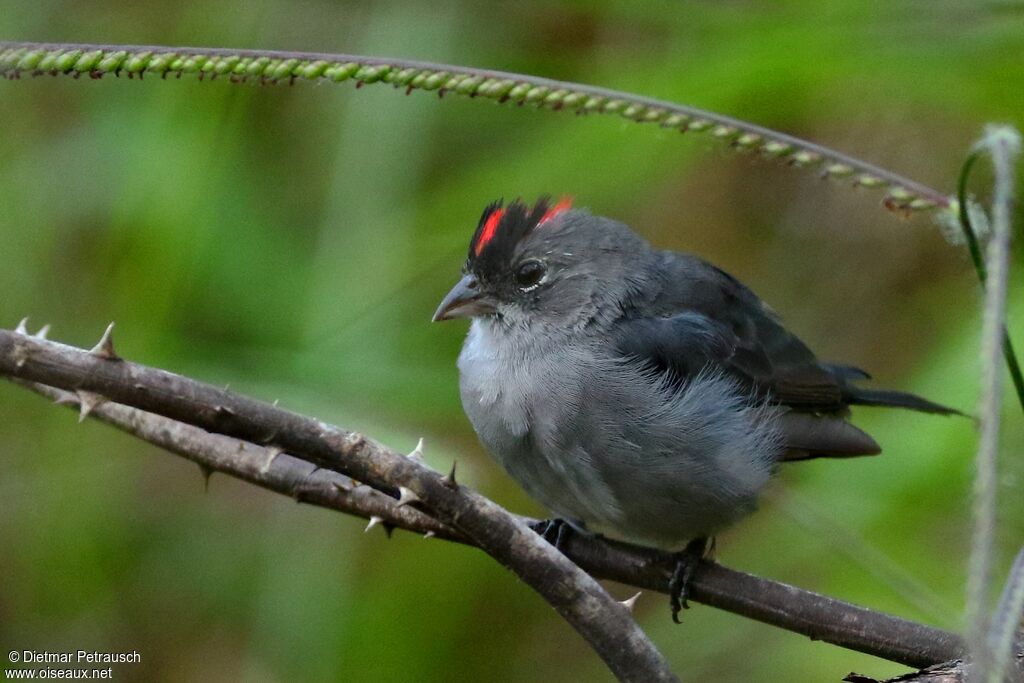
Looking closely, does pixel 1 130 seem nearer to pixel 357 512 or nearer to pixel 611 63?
pixel 611 63

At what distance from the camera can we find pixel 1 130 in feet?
15.6

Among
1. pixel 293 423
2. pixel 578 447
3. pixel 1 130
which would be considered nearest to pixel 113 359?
pixel 293 423

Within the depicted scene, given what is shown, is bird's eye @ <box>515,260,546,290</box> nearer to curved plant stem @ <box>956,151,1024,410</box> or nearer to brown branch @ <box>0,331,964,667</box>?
brown branch @ <box>0,331,964,667</box>

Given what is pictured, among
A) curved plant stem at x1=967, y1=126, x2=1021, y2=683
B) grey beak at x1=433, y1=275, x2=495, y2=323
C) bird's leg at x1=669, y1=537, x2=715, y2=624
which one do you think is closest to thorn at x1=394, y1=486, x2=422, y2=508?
curved plant stem at x1=967, y1=126, x2=1021, y2=683

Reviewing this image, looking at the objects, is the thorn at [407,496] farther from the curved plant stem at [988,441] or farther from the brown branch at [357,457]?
the curved plant stem at [988,441]

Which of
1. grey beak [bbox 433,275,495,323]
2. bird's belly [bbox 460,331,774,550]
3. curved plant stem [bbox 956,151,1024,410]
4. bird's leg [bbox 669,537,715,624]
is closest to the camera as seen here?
curved plant stem [bbox 956,151,1024,410]

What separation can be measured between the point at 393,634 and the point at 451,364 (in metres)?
1.07

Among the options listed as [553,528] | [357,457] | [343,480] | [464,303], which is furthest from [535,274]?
[357,457]

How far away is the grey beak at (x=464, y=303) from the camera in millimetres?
3973

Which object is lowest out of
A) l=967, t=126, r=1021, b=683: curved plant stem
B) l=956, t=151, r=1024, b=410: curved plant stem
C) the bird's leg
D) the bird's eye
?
l=967, t=126, r=1021, b=683: curved plant stem

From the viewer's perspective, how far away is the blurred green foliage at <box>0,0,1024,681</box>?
12.7 ft

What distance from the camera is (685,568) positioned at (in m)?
3.49

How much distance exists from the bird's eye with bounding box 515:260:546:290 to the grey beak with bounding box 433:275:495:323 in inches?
5.2

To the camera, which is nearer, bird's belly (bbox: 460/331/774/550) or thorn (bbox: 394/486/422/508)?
thorn (bbox: 394/486/422/508)
